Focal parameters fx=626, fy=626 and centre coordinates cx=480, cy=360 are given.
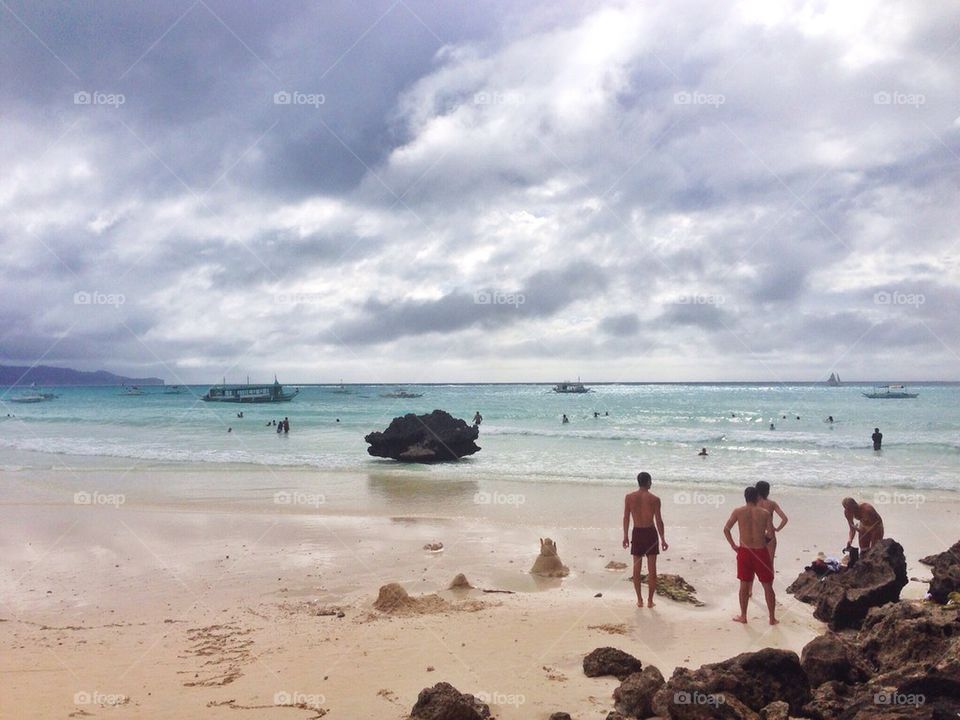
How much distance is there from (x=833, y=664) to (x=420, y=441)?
24.5 meters

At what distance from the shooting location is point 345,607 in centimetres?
879

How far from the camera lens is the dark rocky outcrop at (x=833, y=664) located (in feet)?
18.3

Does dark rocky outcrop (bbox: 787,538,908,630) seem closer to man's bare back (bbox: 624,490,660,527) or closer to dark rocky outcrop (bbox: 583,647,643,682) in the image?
man's bare back (bbox: 624,490,660,527)

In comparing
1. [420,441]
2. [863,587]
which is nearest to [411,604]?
[863,587]

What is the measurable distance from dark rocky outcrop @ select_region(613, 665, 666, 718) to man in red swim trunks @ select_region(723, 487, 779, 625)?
3.34 metres

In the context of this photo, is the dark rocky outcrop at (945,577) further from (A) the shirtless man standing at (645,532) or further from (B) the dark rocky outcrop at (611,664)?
(B) the dark rocky outcrop at (611,664)

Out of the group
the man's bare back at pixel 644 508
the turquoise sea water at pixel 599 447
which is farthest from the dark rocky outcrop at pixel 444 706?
the turquoise sea water at pixel 599 447

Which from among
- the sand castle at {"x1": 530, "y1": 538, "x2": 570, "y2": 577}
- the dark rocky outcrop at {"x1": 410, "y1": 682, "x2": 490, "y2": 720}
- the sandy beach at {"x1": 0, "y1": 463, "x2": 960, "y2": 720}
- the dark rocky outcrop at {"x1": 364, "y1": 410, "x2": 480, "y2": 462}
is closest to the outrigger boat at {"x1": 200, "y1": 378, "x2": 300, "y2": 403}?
the dark rocky outcrop at {"x1": 364, "y1": 410, "x2": 480, "y2": 462}

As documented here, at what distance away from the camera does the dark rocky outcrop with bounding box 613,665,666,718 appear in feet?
17.0

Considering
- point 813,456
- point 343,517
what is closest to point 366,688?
point 343,517

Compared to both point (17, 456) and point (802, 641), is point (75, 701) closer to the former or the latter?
point (802, 641)

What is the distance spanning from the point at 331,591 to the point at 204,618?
6.08 feet

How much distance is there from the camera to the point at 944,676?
15.0ft

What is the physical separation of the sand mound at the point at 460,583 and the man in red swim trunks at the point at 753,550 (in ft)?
12.5
